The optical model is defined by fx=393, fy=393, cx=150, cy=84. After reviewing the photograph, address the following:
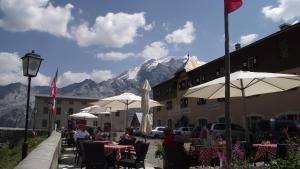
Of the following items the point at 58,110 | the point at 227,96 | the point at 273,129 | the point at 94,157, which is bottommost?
the point at 94,157

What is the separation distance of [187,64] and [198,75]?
6.95 metres

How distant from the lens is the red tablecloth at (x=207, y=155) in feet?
33.6

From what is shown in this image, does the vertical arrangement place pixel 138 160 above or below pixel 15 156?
above

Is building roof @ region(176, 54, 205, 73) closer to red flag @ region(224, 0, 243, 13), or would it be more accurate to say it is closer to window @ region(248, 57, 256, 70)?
window @ region(248, 57, 256, 70)

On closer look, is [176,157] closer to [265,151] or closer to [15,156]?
[265,151]

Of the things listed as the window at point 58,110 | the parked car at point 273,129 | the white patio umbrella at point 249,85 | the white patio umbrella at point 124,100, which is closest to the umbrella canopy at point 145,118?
the white patio umbrella at point 124,100

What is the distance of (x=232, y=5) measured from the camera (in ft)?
26.6

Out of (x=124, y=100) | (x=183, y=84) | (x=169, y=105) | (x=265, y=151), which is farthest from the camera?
(x=169, y=105)

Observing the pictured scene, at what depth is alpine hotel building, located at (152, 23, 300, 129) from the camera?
2920 cm

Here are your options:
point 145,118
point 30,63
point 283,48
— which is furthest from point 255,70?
point 30,63

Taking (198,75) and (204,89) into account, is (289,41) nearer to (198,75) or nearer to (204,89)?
(198,75)

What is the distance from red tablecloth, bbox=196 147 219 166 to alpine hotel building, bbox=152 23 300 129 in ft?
42.5

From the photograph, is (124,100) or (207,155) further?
(124,100)

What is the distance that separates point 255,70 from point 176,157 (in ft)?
86.2
